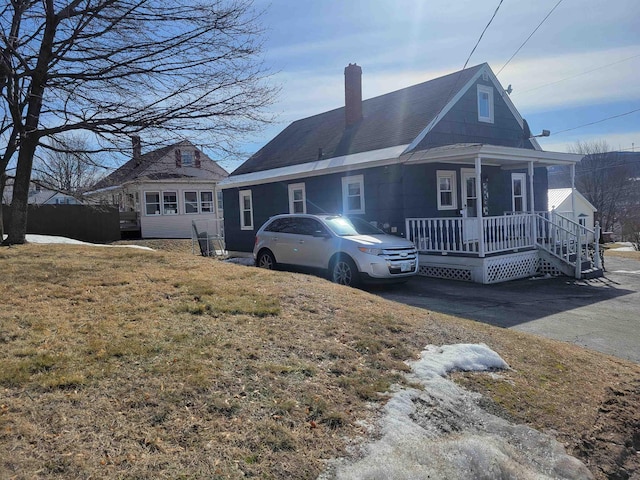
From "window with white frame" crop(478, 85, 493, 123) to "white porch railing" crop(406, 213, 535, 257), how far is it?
4938mm

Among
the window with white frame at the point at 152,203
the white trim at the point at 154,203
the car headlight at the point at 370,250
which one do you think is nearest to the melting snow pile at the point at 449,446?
the car headlight at the point at 370,250

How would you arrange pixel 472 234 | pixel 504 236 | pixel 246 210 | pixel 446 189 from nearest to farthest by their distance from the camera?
pixel 472 234
pixel 504 236
pixel 446 189
pixel 246 210

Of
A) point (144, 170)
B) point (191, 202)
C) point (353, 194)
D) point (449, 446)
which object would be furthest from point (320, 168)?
point (191, 202)

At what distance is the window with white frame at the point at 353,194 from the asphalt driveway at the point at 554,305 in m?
3.49

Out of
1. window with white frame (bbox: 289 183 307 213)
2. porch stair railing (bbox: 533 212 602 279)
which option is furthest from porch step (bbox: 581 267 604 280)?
window with white frame (bbox: 289 183 307 213)

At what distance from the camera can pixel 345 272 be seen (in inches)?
427

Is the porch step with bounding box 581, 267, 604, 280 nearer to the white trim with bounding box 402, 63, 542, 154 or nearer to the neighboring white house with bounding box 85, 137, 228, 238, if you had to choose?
the white trim with bounding box 402, 63, 542, 154

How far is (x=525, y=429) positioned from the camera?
155 inches

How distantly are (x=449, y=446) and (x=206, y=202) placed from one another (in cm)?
2894

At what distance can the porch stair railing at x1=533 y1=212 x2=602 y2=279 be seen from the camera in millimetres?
13539

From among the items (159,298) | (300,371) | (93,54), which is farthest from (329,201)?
(300,371)

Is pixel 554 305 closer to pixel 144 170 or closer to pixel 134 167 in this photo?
pixel 134 167

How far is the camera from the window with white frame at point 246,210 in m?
20.0

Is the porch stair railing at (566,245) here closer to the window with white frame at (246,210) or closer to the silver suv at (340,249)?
the silver suv at (340,249)
